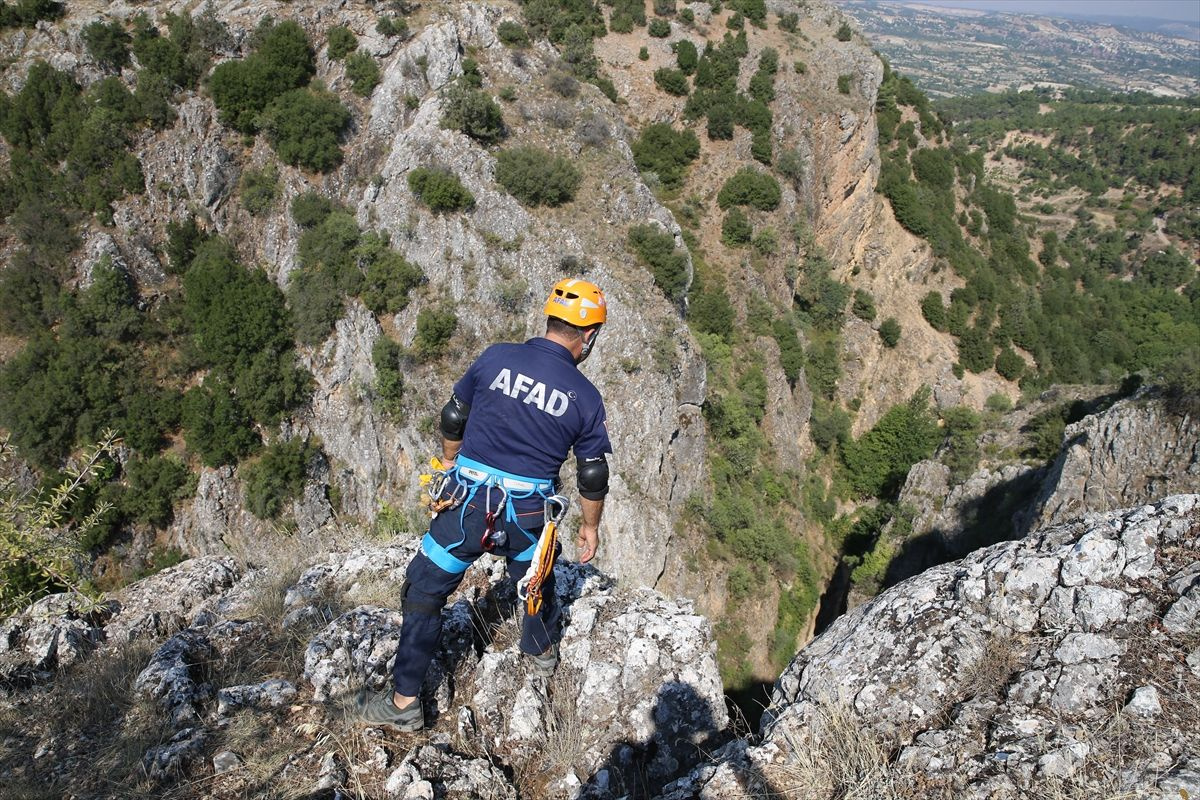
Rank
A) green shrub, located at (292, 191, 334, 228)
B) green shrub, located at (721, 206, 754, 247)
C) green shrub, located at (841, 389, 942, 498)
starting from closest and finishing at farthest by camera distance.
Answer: green shrub, located at (292, 191, 334, 228), green shrub, located at (721, 206, 754, 247), green shrub, located at (841, 389, 942, 498)

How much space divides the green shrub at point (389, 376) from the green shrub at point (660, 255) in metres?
7.88

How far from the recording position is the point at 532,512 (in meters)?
4.03

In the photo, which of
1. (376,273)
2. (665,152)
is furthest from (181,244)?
(665,152)

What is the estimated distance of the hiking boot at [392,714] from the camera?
391 centimetres

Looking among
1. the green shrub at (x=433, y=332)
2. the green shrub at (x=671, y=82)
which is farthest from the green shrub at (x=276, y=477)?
the green shrub at (x=671, y=82)

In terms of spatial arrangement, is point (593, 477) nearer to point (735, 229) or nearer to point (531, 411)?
point (531, 411)

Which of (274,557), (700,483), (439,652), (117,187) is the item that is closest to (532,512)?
(439,652)

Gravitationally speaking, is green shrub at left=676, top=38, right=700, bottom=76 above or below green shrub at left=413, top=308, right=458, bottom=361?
above

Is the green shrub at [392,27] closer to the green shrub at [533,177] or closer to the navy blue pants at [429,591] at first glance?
the green shrub at [533,177]

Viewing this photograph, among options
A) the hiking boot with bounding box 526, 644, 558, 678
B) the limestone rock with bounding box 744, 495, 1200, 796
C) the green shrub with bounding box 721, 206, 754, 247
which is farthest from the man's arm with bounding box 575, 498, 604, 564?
the green shrub with bounding box 721, 206, 754, 247

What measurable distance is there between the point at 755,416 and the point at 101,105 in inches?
1017

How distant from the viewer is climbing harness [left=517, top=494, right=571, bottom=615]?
4.07m

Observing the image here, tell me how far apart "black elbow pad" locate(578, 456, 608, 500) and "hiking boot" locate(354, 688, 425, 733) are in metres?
1.71

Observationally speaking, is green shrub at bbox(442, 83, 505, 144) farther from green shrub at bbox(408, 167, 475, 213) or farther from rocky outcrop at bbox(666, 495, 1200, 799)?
rocky outcrop at bbox(666, 495, 1200, 799)
